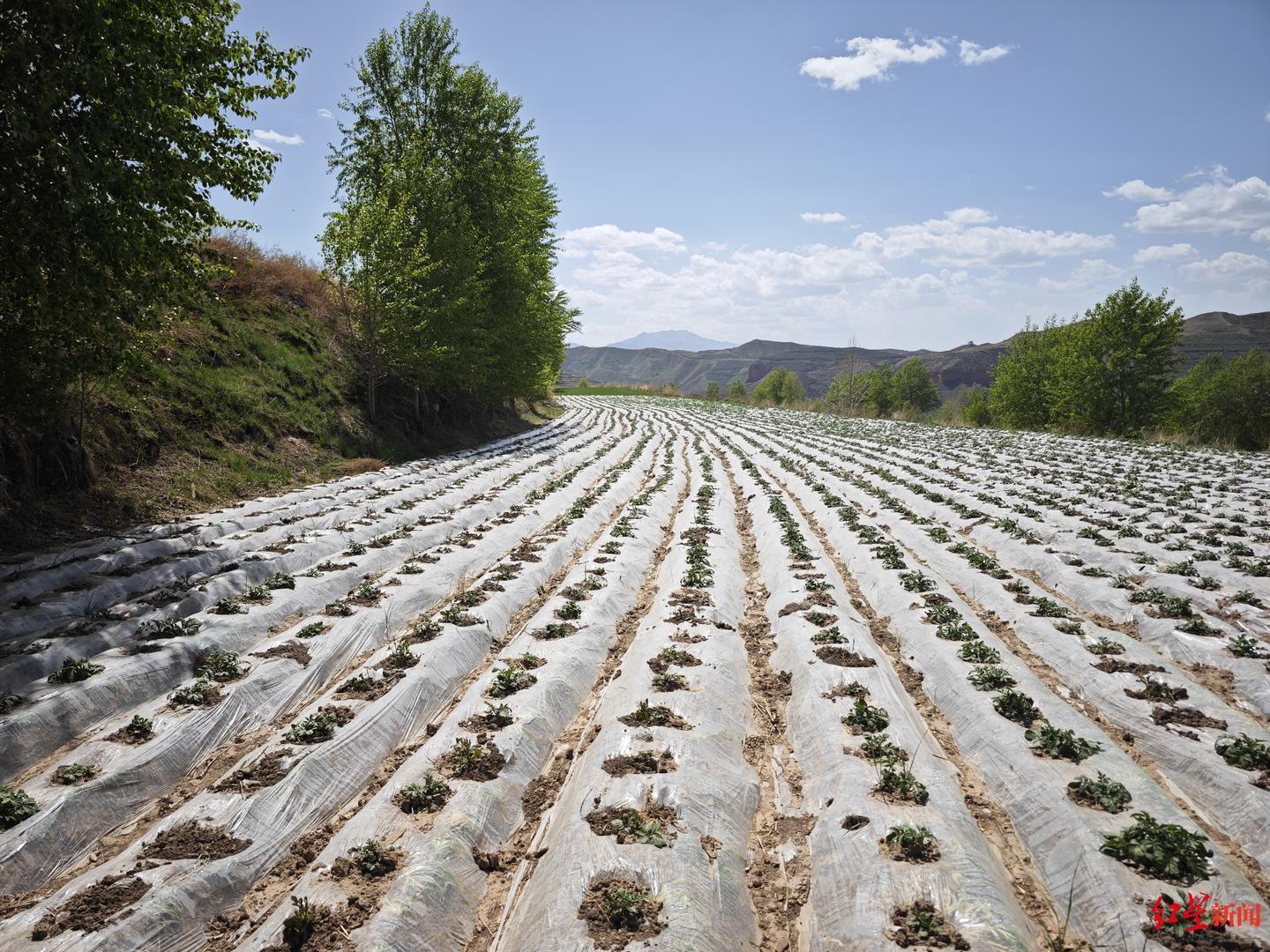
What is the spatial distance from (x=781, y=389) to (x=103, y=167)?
139963 mm

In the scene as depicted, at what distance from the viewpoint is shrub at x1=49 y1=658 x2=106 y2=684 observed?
21.6ft

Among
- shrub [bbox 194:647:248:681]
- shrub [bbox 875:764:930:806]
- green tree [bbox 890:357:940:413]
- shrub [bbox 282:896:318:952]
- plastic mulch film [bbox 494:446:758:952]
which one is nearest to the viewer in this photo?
shrub [bbox 282:896:318:952]

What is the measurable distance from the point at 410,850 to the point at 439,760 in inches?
47.7

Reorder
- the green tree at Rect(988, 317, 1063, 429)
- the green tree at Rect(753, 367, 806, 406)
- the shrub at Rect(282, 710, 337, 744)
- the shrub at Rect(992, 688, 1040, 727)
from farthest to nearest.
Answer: the green tree at Rect(753, 367, 806, 406) < the green tree at Rect(988, 317, 1063, 429) < the shrub at Rect(992, 688, 1040, 727) < the shrub at Rect(282, 710, 337, 744)

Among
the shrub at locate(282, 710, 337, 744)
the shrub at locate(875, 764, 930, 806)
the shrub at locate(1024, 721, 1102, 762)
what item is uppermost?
the shrub at locate(1024, 721, 1102, 762)

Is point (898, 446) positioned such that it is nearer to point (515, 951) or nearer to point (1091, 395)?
point (1091, 395)

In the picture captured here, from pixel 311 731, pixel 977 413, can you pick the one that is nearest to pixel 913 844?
pixel 311 731

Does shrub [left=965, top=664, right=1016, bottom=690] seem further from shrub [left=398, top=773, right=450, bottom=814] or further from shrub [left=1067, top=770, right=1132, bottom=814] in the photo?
shrub [left=398, top=773, right=450, bottom=814]

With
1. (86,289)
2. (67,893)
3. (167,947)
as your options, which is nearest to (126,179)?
(86,289)

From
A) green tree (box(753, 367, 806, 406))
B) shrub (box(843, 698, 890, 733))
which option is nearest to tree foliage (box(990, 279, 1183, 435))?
shrub (box(843, 698, 890, 733))

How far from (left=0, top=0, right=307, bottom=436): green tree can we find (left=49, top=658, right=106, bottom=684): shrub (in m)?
5.58

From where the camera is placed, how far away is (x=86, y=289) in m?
8.98

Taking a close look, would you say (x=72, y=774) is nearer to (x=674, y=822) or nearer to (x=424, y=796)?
(x=424, y=796)

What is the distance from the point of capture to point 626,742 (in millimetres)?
6168
